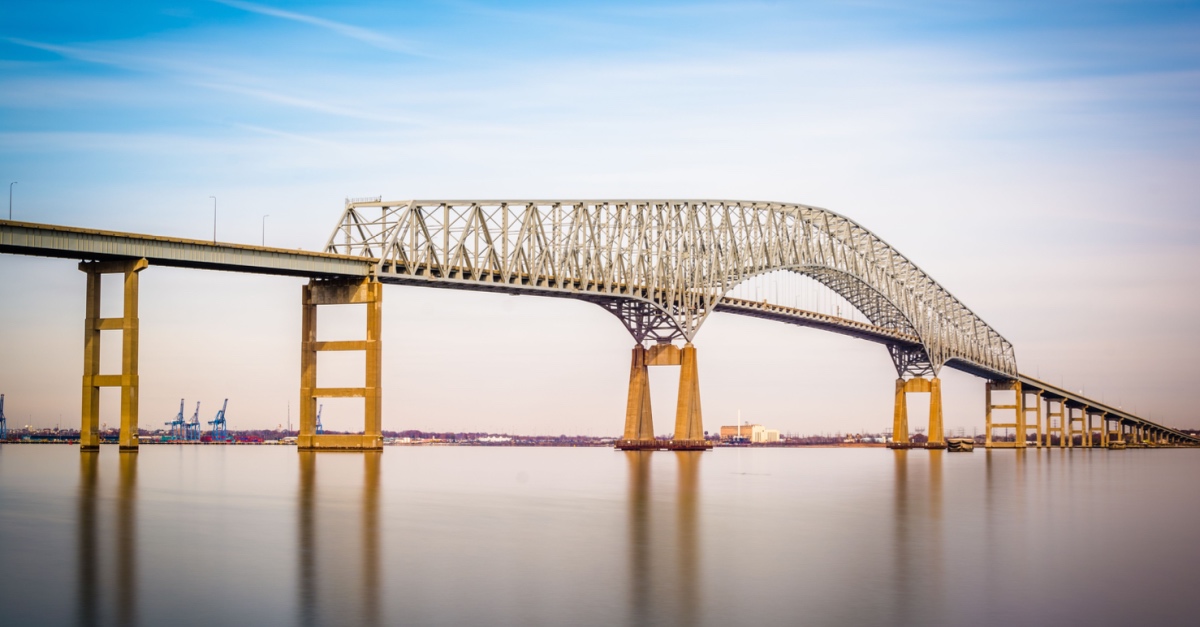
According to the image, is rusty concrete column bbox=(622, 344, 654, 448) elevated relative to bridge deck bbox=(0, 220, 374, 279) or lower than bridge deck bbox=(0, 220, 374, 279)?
lower

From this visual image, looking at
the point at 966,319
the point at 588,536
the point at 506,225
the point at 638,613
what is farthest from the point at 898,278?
the point at 638,613

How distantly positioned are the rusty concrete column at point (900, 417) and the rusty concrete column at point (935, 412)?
3488 millimetres

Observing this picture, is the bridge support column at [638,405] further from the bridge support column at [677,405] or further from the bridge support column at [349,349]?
the bridge support column at [349,349]

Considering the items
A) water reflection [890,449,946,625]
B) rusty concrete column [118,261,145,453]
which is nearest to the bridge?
rusty concrete column [118,261,145,453]

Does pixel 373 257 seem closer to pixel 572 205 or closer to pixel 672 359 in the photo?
pixel 572 205

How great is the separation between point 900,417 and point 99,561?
156263 millimetres

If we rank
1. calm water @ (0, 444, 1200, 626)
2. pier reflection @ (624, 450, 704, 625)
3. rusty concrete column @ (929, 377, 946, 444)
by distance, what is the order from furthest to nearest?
rusty concrete column @ (929, 377, 946, 444) < pier reflection @ (624, 450, 704, 625) < calm water @ (0, 444, 1200, 626)

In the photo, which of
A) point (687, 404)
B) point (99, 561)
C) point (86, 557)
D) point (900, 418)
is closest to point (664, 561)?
point (99, 561)

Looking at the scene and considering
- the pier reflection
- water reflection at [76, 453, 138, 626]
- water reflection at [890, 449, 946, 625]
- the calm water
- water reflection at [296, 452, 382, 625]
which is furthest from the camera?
water reflection at [890, 449, 946, 625]

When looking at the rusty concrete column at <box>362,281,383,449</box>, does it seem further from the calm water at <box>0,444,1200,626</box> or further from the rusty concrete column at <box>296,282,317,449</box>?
the calm water at <box>0,444,1200,626</box>

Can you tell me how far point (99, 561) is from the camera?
2398cm

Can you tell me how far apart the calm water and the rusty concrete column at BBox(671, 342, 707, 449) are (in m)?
64.6

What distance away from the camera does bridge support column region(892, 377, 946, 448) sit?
557ft

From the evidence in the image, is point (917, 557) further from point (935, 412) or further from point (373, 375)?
point (935, 412)
